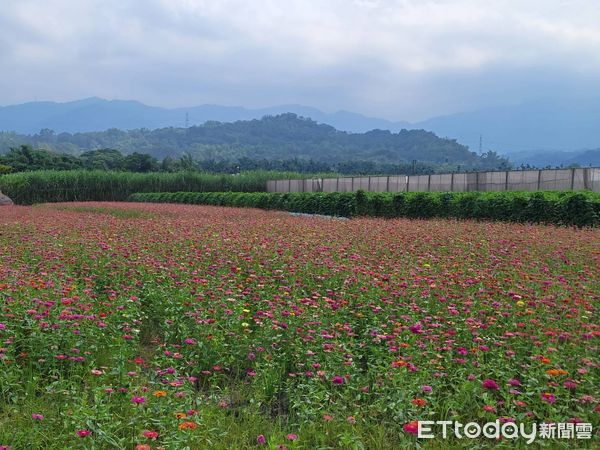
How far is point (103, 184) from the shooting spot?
50.0 meters

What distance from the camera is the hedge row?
47.7ft

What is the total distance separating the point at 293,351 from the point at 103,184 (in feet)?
161

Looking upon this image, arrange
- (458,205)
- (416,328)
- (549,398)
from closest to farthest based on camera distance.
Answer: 1. (549,398)
2. (416,328)
3. (458,205)

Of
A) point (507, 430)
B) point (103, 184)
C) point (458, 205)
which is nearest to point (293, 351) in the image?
point (507, 430)

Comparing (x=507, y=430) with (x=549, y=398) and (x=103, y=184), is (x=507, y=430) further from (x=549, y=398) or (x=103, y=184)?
(x=103, y=184)

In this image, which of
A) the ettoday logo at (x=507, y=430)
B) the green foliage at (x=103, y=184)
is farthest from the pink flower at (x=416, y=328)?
the green foliage at (x=103, y=184)

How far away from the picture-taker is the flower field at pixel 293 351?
334 centimetres

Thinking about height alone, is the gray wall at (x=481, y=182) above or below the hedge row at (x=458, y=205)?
above

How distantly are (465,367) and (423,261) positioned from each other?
3792mm

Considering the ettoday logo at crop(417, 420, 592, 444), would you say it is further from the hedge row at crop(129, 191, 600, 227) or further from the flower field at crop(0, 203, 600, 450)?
the hedge row at crop(129, 191, 600, 227)

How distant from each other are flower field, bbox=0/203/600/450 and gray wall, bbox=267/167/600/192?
15008 millimetres

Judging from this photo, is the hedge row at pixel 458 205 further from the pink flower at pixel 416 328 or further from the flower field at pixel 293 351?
the pink flower at pixel 416 328

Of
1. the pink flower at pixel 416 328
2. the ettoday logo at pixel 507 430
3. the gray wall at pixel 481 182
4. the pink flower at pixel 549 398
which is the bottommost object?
the ettoday logo at pixel 507 430

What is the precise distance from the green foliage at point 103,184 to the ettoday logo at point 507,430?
4915 cm
